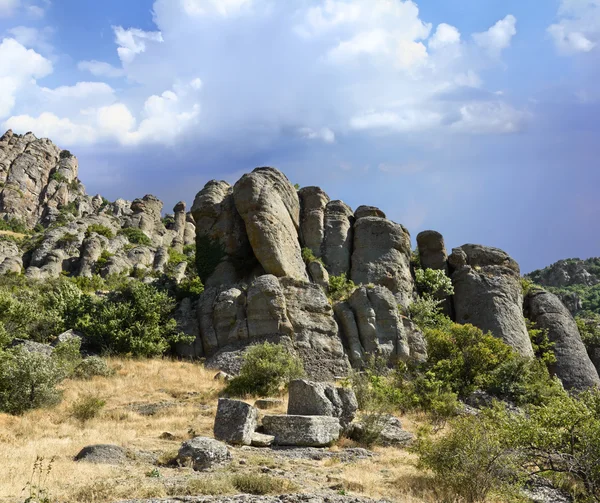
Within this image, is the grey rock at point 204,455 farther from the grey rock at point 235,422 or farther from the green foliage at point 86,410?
the green foliage at point 86,410

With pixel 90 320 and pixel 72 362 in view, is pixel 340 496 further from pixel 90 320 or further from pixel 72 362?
pixel 90 320

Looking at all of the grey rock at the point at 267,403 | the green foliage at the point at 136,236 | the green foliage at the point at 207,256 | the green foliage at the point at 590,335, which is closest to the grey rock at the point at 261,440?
the grey rock at the point at 267,403

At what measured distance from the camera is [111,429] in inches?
575

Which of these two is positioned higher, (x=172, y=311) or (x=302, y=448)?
(x=172, y=311)

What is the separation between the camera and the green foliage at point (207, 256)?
110 ft

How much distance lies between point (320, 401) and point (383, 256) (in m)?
22.7

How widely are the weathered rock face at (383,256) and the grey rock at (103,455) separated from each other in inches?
1003

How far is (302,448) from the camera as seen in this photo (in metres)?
13.6

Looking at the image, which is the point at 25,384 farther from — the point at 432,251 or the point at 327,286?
the point at 432,251

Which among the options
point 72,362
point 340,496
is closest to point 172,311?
point 72,362

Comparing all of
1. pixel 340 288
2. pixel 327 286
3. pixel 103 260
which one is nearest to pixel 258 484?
pixel 340 288

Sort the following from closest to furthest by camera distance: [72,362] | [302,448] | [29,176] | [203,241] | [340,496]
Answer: [340,496] < [302,448] < [72,362] < [203,241] < [29,176]

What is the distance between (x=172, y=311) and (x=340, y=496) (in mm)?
23081

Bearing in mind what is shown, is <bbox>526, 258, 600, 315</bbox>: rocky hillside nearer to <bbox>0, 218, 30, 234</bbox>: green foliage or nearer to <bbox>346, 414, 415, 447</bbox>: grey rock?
<bbox>346, 414, 415, 447</bbox>: grey rock
